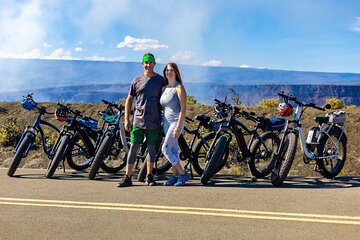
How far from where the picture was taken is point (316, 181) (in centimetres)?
716

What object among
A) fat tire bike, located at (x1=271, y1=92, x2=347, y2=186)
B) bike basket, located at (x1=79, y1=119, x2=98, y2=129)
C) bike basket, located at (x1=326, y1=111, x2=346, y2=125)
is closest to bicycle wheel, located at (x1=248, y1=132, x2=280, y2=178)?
fat tire bike, located at (x1=271, y1=92, x2=347, y2=186)

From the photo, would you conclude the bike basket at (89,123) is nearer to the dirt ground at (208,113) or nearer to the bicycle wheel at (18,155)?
the bicycle wheel at (18,155)

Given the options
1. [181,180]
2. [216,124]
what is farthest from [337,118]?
[181,180]

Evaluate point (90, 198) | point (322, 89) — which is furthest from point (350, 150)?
point (322, 89)

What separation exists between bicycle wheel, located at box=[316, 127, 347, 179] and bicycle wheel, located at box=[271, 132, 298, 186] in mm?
659

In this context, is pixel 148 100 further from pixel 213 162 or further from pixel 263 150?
pixel 263 150

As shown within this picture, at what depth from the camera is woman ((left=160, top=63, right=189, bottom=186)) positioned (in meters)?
6.52

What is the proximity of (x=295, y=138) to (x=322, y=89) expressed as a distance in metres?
204

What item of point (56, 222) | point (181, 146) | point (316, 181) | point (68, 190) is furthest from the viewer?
point (181, 146)

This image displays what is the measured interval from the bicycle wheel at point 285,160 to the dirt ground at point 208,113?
30.6 inches

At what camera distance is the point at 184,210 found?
527 cm

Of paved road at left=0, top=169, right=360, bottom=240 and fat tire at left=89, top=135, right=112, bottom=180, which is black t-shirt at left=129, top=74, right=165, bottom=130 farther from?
paved road at left=0, top=169, right=360, bottom=240

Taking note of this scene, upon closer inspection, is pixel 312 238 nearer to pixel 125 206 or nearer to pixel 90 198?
pixel 125 206

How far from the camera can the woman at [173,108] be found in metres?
6.52
